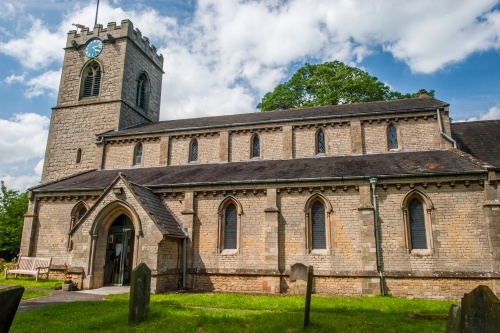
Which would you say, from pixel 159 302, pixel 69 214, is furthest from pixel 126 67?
pixel 159 302

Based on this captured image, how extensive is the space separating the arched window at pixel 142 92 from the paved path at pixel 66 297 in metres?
17.1

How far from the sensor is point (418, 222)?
622 inches

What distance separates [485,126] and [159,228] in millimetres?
19017

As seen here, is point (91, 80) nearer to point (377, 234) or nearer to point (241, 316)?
point (377, 234)

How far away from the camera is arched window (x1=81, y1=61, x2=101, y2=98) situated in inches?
1101

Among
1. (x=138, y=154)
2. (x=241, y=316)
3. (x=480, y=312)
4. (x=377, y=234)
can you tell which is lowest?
(x=241, y=316)

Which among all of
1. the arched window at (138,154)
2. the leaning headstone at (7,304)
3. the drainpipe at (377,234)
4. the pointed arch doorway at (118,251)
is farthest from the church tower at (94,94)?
the leaning headstone at (7,304)

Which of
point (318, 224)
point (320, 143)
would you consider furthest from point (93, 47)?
point (318, 224)

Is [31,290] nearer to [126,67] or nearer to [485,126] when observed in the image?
[126,67]

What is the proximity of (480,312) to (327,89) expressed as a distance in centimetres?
3050

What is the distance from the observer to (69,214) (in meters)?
19.4

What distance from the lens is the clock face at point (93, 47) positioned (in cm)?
2857

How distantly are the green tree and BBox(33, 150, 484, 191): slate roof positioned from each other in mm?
24329

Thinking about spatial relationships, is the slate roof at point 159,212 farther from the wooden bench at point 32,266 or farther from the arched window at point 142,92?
the arched window at point 142,92
